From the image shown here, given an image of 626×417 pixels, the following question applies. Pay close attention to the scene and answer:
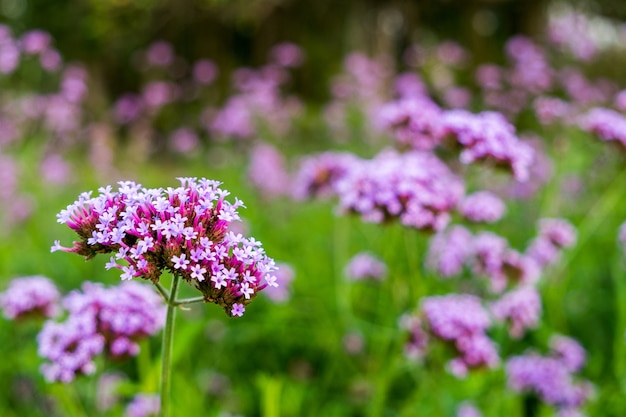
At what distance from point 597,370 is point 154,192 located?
8.66 ft

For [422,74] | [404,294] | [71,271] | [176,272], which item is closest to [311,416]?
[404,294]

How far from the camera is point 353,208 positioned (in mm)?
2488

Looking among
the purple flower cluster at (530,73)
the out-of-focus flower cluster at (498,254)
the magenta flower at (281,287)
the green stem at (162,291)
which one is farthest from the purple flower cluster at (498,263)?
the purple flower cluster at (530,73)

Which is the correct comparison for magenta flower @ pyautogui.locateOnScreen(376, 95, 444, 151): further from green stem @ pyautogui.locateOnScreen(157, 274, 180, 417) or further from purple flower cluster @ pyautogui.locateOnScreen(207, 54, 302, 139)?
purple flower cluster @ pyautogui.locateOnScreen(207, 54, 302, 139)

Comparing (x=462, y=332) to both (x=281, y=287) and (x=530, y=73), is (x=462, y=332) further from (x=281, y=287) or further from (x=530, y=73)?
(x=530, y=73)

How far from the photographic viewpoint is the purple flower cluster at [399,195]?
229 cm

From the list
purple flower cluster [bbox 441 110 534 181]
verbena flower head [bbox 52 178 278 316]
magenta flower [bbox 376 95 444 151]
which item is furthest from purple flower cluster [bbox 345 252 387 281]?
verbena flower head [bbox 52 178 278 316]

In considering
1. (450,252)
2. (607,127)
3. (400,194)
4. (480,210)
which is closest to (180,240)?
(400,194)

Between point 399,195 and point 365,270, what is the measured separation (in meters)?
1.11

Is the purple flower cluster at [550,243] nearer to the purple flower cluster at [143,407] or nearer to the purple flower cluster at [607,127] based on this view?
the purple flower cluster at [607,127]

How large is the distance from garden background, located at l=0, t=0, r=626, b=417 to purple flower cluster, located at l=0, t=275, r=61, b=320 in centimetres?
6

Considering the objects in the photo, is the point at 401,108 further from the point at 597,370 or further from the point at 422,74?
the point at 422,74

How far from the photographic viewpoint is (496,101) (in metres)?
5.75

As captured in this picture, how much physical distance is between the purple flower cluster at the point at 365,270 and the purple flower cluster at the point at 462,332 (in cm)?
90
